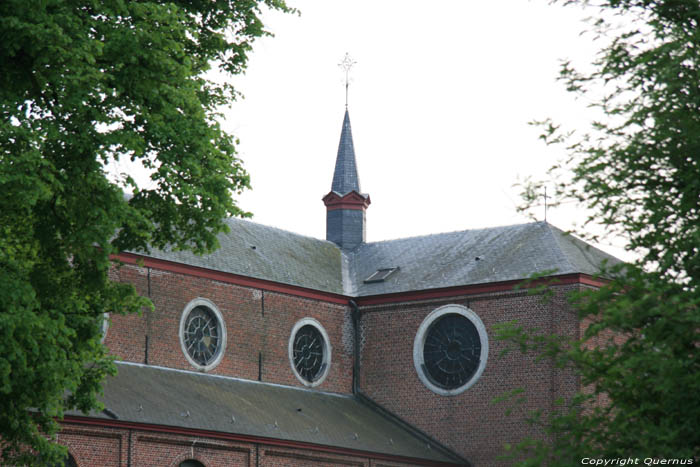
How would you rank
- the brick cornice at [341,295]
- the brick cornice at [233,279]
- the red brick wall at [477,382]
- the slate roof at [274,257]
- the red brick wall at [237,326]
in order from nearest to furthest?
the red brick wall at [237,326] → the brick cornice at [233,279] → the brick cornice at [341,295] → the red brick wall at [477,382] → the slate roof at [274,257]

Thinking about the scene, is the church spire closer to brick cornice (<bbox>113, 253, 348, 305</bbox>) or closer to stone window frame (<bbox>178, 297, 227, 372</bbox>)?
brick cornice (<bbox>113, 253, 348, 305</bbox>)

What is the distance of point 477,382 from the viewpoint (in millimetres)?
28109

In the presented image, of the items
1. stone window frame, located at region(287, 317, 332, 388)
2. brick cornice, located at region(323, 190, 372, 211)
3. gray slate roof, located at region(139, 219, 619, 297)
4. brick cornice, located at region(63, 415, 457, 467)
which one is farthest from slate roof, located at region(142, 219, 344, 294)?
brick cornice, located at region(63, 415, 457, 467)

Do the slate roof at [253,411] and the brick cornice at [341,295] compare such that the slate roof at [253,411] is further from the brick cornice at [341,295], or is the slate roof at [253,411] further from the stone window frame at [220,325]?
the brick cornice at [341,295]

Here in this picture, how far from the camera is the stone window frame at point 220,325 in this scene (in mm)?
26188

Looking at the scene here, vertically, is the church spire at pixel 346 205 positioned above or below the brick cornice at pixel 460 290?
above

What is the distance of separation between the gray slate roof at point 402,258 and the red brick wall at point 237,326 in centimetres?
53

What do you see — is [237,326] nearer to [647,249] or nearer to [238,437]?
[238,437]

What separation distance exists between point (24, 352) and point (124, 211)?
209cm

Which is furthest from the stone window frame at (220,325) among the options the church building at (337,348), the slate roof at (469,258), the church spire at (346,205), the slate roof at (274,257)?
the church spire at (346,205)

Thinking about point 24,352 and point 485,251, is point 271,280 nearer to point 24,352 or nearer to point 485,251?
point 485,251

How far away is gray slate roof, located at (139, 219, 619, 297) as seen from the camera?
92.0 ft

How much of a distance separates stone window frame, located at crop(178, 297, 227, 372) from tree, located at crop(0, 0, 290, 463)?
1133 cm

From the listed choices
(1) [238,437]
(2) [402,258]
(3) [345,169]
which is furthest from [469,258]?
(1) [238,437]
